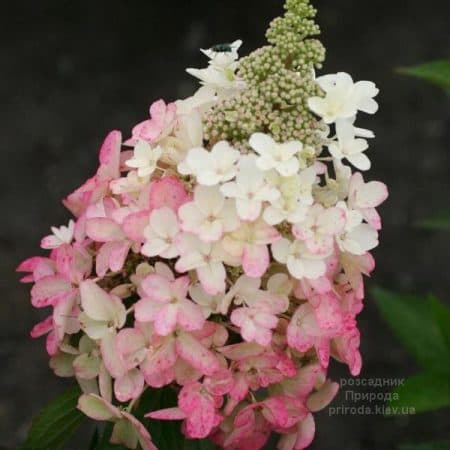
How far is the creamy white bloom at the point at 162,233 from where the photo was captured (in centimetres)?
109

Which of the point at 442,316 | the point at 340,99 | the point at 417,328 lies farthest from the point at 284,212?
the point at 417,328

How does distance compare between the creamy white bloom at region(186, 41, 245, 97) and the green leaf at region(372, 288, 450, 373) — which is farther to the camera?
the green leaf at region(372, 288, 450, 373)

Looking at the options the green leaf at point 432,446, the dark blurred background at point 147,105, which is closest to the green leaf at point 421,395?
the green leaf at point 432,446

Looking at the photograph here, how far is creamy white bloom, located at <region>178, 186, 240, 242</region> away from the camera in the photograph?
3.54 feet

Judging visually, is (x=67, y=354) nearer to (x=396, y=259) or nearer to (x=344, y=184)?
(x=344, y=184)

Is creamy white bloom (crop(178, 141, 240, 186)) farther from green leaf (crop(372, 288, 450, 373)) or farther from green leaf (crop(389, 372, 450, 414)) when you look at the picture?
green leaf (crop(372, 288, 450, 373))

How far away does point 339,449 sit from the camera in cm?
276

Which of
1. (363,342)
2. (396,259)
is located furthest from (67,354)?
(396,259)

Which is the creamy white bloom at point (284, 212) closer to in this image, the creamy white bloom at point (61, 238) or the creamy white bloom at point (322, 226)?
the creamy white bloom at point (322, 226)

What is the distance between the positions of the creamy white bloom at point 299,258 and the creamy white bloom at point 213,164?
9cm

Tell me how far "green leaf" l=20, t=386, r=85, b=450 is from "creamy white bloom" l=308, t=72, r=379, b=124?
446 millimetres

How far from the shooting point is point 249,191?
3.53ft

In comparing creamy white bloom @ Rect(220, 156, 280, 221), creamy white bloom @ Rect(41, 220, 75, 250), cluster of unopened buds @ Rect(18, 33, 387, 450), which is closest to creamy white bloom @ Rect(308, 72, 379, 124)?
cluster of unopened buds @ Rect(18, 33, 387, 450)

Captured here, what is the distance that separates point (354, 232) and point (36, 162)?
2428 millimetres
